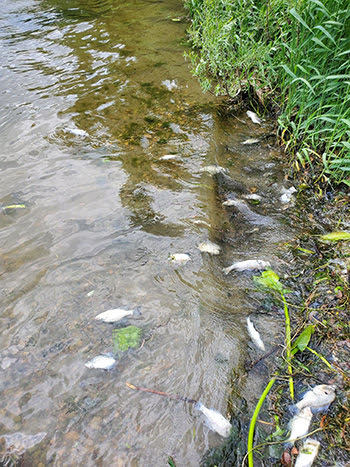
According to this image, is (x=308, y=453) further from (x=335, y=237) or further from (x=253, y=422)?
(x=335, y=237)

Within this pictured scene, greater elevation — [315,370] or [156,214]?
[156,214]

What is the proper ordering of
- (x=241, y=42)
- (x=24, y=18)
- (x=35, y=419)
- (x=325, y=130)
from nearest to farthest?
(x=35, y=419)
(x=325, y=130)
(x=241, y=42)
(x=24, y=18)

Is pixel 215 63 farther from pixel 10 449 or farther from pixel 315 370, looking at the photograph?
pixel 10 449

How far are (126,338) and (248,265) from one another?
1189mm

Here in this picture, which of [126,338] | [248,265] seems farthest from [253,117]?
[126,338]

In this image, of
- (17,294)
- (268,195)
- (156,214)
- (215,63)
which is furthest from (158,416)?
(215,63)

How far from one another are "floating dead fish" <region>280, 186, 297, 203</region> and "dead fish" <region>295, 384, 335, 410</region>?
6.93 feet

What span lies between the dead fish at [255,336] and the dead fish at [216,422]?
567mm

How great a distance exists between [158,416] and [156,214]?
2.02 meters

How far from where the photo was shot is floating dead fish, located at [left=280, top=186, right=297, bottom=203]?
3721 millimetres

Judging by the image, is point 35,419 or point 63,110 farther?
point 63,110

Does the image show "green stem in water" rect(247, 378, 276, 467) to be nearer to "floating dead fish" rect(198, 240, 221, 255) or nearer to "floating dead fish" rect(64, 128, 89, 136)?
"floating dead fish" rect(198, 240, 221, 255)

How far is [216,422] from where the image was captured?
2.01 meters

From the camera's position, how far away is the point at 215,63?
193 inches
